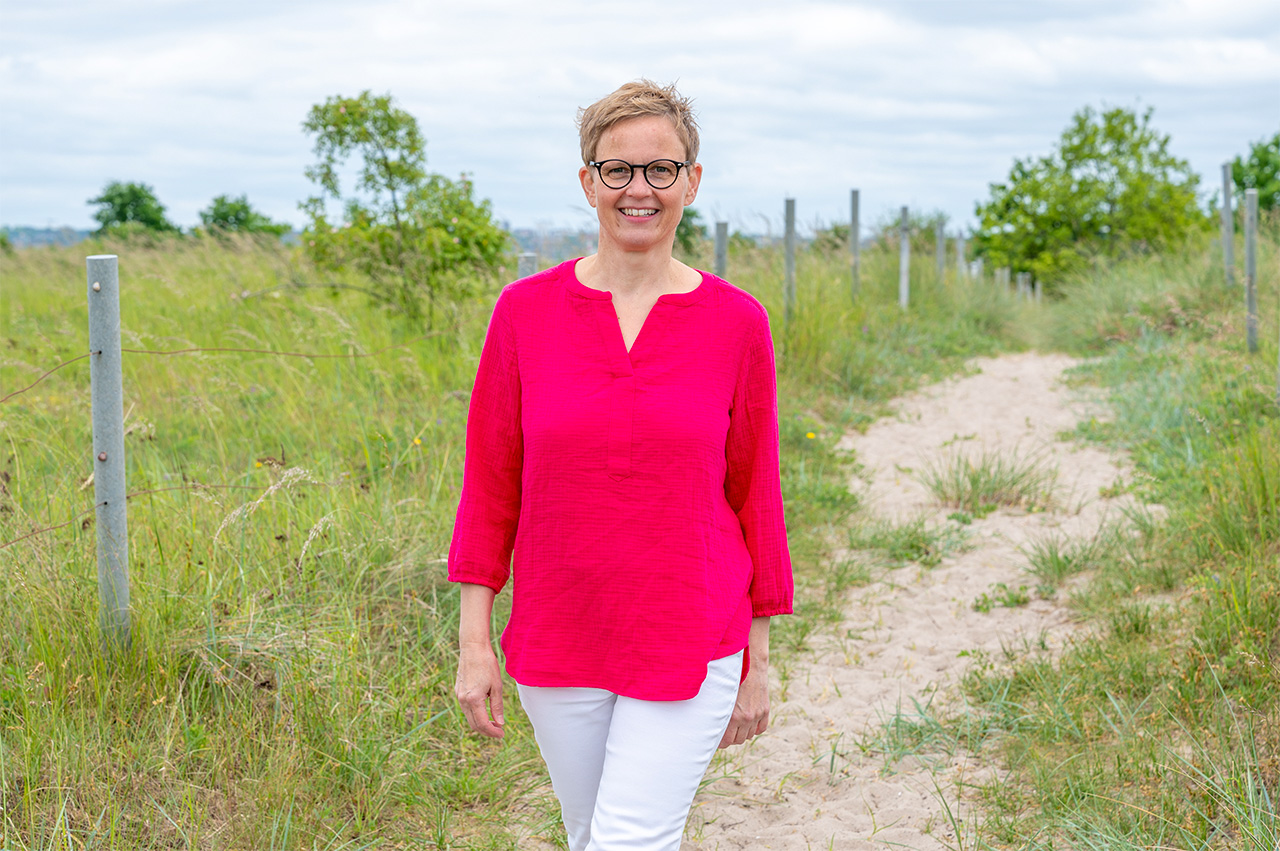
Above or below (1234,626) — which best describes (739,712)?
above

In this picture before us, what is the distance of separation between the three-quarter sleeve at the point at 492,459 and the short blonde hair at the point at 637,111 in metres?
0.34

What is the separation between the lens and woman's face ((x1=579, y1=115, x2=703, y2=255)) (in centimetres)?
189

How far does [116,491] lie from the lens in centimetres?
312

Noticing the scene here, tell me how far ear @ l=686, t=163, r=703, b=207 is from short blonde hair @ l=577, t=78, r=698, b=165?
0.9 inches

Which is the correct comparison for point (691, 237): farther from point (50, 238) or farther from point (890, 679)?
point (50, 238)

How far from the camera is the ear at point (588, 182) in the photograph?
6.43 feet

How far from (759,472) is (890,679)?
8.41 ft

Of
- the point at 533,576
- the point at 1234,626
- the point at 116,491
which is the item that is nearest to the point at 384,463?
the point at 116,491

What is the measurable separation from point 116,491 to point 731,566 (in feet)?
6.75

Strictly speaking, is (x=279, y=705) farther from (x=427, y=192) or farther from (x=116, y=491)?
(x=427, y=192)

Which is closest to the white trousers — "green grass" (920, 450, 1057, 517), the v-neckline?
the v-neckline

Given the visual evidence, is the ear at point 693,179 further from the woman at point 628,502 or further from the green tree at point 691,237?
the green tree at point 691,237

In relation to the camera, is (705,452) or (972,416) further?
(972,416)

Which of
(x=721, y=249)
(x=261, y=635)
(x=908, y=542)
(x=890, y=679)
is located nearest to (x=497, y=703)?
(x=261, y=635)
